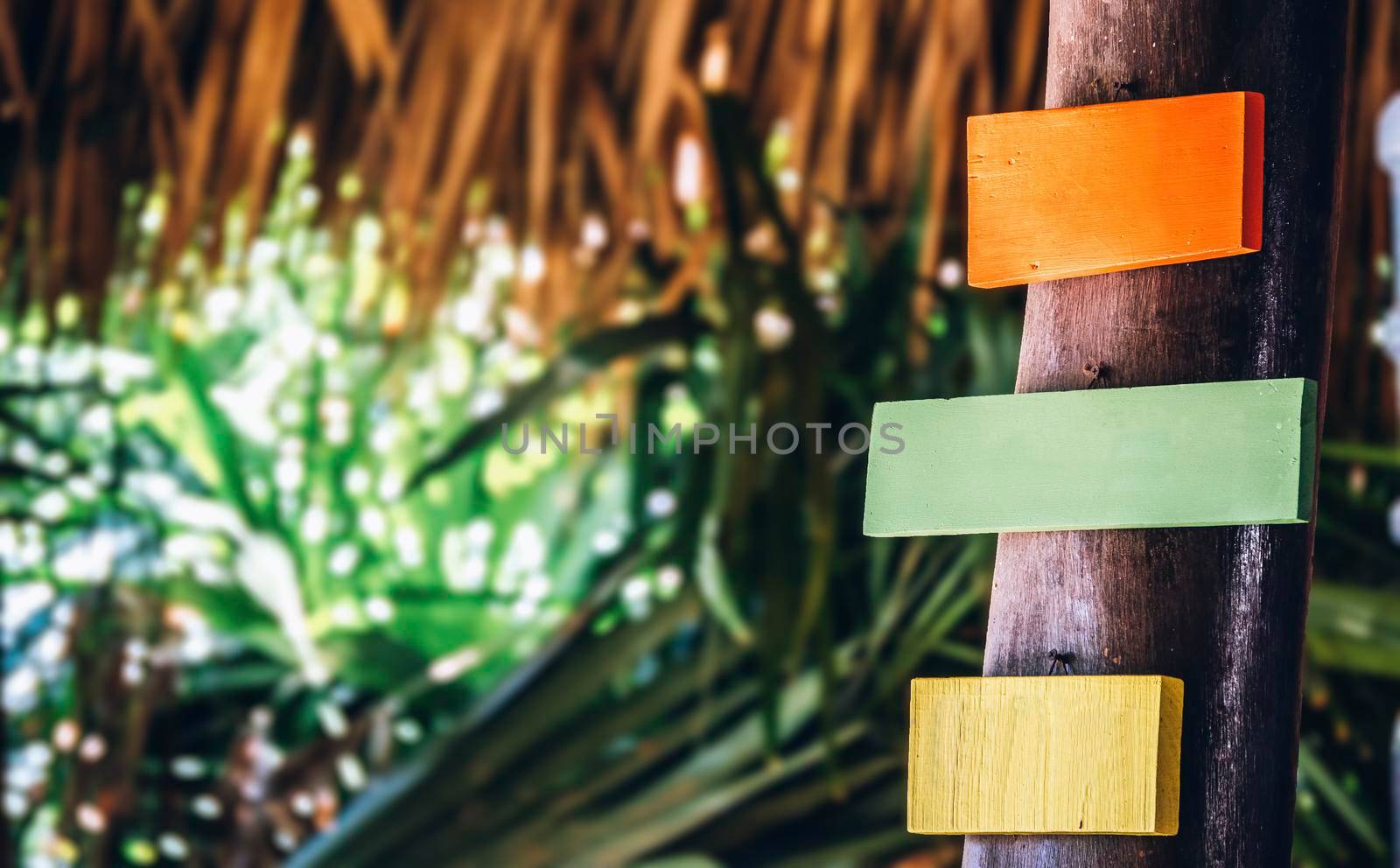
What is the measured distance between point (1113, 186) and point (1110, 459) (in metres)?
0.07

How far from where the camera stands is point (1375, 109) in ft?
3.81

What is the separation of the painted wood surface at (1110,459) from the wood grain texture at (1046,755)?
4 cm

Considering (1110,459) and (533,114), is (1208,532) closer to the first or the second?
(1110,459)

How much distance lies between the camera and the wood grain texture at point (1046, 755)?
35 cm

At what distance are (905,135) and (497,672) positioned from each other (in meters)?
0.57

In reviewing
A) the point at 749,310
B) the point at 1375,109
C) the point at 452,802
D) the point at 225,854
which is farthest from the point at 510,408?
the point at 1375,109

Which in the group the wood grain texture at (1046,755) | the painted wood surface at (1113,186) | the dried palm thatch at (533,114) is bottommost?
the wood grain texture at (1046,755)

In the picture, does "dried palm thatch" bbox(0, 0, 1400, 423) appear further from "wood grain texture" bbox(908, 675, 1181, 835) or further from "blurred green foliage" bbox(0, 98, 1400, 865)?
"wood grain texture" bbox(908, 675, 1181, 835)

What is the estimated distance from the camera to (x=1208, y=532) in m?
0.36

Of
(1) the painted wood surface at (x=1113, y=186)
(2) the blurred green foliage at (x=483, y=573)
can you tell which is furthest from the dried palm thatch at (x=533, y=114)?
(1) the painted wood surface at (x=1113, y=186)

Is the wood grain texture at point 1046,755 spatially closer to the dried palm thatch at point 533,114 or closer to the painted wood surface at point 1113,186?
the painted wood surface at point 1113,186

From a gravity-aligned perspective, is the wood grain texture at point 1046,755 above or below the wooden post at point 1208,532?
below

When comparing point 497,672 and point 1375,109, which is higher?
point 1375,109

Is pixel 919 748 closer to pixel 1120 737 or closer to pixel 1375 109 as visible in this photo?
pixel 1120 737
